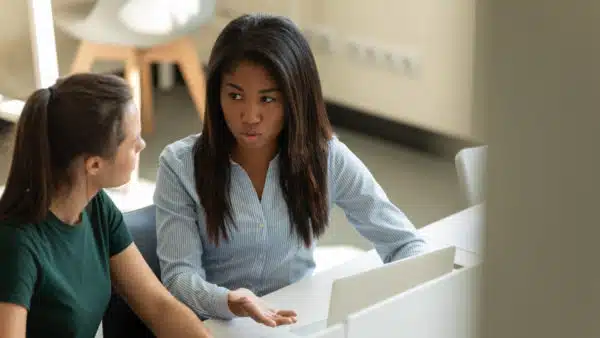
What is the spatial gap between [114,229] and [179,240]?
12cm

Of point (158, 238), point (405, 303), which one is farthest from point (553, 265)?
point (158, 238)

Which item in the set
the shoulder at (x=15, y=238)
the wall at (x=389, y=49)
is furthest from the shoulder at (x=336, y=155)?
the wall at (x=389, y=49)

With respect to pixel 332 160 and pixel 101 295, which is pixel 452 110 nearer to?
pixel 332 160

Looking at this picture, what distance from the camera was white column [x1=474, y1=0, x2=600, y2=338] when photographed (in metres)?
0.16

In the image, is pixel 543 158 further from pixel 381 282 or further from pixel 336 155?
pixel 336 155

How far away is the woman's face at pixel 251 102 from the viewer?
4.85ft

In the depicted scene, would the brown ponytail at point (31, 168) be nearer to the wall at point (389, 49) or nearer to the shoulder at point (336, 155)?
the shoulder at point (336, 155)

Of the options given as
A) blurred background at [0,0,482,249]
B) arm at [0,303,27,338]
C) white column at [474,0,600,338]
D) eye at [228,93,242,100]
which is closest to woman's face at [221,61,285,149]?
eye at [228,93,242,100]

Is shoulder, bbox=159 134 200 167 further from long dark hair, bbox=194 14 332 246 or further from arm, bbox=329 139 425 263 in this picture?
arm, bbox=329 139 425 263

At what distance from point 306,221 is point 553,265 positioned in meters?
1.44

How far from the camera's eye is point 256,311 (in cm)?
131

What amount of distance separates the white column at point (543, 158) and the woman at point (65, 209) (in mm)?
1136

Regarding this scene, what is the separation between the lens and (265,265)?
1600 millimetres

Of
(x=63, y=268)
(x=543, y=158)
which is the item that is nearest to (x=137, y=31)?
(x=63, y=268)
